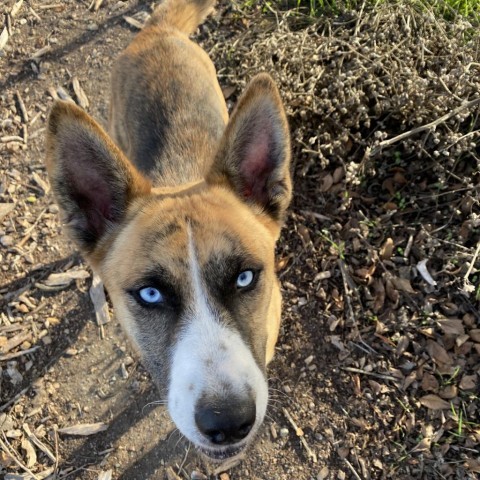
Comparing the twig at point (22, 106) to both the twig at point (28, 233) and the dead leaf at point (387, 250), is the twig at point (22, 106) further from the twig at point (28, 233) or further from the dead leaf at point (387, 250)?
the dead leaf at point (387, 250)

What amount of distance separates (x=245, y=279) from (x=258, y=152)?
0.88 m

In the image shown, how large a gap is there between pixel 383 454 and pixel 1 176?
5045mm

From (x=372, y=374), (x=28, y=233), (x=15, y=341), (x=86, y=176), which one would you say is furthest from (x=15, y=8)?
(x=372, y=374)

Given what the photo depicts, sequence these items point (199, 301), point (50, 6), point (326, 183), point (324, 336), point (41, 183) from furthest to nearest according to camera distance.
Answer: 1. point (50, 6)
2. point (41, 183)
3. point (326, 183)
4. point (324, 336)
5. point (199, 301)

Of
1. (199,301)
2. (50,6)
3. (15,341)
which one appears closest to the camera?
(199,301)

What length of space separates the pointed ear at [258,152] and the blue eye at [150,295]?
3.07 feet

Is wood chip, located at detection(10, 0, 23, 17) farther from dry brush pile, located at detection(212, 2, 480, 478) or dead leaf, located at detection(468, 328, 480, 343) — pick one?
dead leaf, located at detection(468, 328, 480, 343)

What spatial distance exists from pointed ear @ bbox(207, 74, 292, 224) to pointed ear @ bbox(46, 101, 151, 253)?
1.98 ft

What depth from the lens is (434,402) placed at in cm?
446

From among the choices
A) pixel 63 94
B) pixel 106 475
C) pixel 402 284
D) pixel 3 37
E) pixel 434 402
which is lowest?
pixel 434 402

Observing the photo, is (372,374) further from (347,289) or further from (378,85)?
(378,85)

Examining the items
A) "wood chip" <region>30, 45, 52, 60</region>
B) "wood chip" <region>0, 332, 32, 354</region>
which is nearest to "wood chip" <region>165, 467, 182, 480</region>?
"wood chip" <region>0, 332, 32, 354</region>

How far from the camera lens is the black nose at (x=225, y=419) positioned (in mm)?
2621

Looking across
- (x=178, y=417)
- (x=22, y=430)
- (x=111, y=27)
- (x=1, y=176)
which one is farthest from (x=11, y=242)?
(x=178, y=417)
